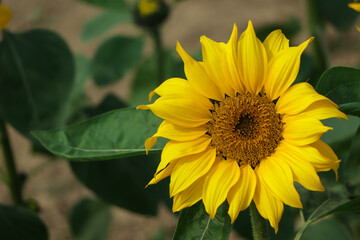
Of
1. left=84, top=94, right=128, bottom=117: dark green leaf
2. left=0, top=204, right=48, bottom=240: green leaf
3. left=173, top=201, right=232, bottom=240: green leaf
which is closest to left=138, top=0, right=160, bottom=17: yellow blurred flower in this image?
left=84, top=94, right=128, bottom=117: dark green leaf

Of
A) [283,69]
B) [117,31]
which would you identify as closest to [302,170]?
[283,69]

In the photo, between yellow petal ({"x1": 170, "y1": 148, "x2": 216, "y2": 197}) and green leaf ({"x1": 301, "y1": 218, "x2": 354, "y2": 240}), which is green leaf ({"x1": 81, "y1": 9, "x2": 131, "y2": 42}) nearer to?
green leaf ({"x1": 301, "y1": 218, "x2": 354, "y2": 240})

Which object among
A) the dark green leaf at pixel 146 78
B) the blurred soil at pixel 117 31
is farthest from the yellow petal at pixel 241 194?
the blurred soil at pixel 117 31

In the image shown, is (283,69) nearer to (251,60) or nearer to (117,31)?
(251,60)

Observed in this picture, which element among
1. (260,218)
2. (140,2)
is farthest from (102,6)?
(260,218)

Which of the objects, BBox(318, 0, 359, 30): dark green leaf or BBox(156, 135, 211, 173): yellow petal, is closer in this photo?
BBox(156, 135, 211, 173): yellow petal

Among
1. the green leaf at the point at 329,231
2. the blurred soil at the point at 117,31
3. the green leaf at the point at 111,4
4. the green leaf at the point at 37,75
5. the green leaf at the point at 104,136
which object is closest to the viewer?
the green leaf at the point at 104,136

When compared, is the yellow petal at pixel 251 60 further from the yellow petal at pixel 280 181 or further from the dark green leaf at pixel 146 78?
the dark green leaf at pixel 146 78
